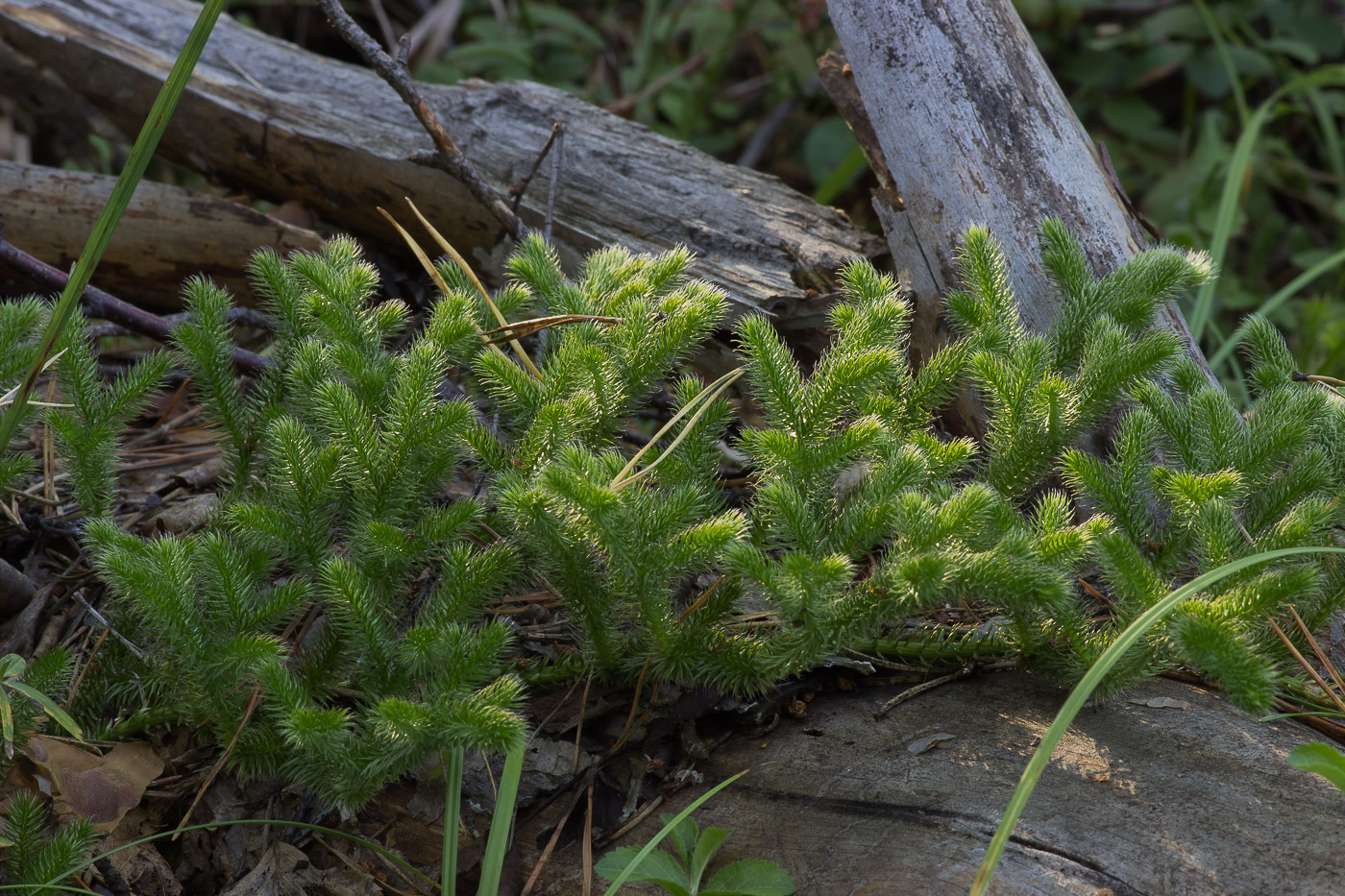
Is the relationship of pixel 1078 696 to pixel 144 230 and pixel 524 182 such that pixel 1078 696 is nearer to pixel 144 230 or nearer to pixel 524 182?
pixel 524 182

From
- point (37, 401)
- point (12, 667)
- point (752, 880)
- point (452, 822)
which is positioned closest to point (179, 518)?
point (37, 401)

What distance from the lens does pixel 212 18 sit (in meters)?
1.44

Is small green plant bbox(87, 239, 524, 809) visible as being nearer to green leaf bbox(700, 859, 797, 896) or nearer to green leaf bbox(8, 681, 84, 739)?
green leaf bbox(8, 681, 84, 739)

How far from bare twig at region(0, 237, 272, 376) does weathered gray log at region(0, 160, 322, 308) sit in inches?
25.5

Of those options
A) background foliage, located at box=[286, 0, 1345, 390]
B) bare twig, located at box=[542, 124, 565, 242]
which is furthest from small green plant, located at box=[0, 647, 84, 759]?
background foliage, located at box=[286, 0, 1345, 390]

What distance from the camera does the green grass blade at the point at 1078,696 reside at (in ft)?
4.08

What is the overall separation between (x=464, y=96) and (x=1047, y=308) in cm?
208

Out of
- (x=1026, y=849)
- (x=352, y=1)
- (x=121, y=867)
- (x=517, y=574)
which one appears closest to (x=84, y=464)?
(x=121, y=867)

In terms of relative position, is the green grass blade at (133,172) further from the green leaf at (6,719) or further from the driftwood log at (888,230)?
the driftwood log at (888,230)

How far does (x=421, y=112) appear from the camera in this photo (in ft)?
8.16

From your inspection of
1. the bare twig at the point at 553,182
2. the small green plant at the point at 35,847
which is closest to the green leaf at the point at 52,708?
the small green plant at the point at 35,847

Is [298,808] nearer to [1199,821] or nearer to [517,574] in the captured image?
[517,574]

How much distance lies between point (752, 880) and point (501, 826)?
405 millimetres

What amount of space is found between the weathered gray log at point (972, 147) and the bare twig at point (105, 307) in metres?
1.69
